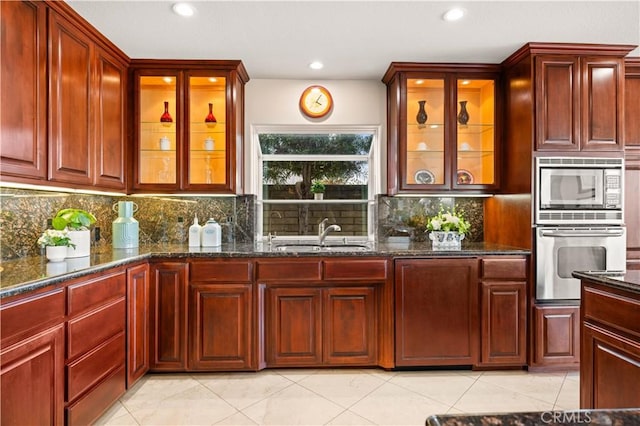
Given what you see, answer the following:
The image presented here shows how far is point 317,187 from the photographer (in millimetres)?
3609

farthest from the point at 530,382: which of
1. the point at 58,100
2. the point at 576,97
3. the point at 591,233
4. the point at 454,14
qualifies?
the point at 58,100

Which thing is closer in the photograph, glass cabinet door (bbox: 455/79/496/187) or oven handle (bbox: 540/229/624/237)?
oven handle (bbox: 540/229/624/237)

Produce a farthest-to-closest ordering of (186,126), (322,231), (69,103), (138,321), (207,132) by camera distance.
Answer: (322,231), (207,132), (186,126), (138,321), (69,103)

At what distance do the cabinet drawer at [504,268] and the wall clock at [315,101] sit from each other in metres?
1.94

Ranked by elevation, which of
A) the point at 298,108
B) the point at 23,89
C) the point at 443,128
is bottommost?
the point at 23,89

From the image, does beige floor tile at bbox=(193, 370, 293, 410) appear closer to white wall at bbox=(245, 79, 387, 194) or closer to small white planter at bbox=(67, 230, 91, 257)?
small white planter at bbox=(67, 230, 91, 257)

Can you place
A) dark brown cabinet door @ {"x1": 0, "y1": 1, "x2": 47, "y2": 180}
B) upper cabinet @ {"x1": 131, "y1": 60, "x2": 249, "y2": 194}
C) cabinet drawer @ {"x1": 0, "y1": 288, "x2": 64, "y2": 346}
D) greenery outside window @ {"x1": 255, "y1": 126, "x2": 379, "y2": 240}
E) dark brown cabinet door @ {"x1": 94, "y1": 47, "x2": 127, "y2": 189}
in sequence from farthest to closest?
greenery outside window @ {"x1": 255, "y1": 126, "x2": 379, "y2": 240}, upper cabinet @ {"x1": 131, "y1": 60, "x2": 249, "y2": 194}, dark brown cabinet door @ {"x1": 94, "y1": 47, "x2": 127, "y2": 189}, dark brown cabinet door @ {"x1": 0, "y1": 1, "x2": 47, "y2": 180}, cabinet drawer @ {"x1": 0, "y1": 288, "x2": 64, "y2": 346}

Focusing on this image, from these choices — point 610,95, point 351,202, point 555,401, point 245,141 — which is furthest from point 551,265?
point 245,141

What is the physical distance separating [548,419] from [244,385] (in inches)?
92.6

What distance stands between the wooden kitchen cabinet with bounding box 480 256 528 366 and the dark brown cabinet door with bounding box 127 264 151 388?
249 centimetres

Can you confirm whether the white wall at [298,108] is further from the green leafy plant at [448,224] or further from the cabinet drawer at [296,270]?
the cabinet drawer at [296,270]

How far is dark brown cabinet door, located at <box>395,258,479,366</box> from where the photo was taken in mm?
2727

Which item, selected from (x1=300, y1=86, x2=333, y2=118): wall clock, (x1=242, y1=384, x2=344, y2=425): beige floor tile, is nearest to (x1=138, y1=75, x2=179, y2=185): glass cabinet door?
(x1=300, y1=86, x2=333, y2=118): wall clock

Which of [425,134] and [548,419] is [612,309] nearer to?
[548,419]
